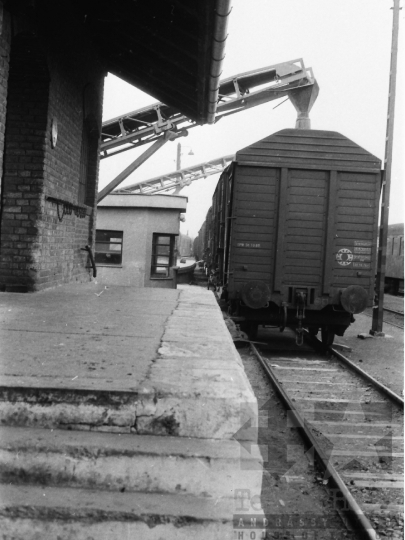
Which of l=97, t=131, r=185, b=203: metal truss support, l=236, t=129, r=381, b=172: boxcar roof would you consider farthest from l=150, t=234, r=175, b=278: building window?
l=236, t=129, r=381, b=172: boxcar roof

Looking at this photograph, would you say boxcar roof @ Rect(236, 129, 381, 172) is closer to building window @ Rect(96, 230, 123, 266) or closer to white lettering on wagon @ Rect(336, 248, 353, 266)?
white lettering on wagon @ Rect(336, 248, 353, 266)

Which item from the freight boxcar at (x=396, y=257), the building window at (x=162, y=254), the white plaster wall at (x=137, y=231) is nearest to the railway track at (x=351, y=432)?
the white plaster wall at (x=137, y=231)

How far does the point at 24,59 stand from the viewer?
5570 mm

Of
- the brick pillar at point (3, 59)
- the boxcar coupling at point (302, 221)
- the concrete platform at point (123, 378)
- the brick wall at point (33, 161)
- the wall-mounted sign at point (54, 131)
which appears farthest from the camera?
the boxcar coupling at point (302, 221)

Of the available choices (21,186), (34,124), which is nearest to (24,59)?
(34,124)

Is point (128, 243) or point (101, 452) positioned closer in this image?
point (101, 452)

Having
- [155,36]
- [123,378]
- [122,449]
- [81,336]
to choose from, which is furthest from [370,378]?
[122,449]

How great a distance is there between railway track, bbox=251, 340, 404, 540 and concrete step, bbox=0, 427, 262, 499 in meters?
1.55

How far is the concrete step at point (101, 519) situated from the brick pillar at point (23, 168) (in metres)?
3.91

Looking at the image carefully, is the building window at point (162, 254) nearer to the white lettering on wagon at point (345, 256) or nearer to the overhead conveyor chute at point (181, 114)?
the overhead conveyor chute at point (181, 114)

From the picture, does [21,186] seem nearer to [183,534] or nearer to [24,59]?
[24,59]

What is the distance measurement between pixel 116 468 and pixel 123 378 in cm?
44

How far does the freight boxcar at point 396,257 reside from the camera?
23844mm

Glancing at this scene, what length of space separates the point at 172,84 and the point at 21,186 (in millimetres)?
3759
